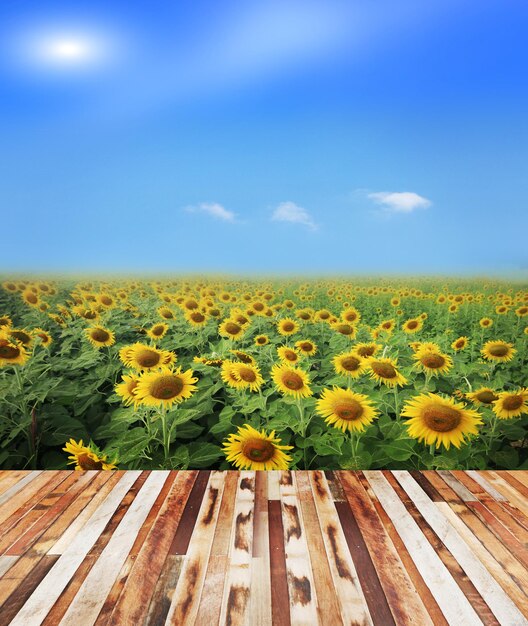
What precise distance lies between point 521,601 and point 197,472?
102 centimetres

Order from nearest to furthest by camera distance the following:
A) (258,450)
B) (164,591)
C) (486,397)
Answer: (164,591), (258,450), (486,397)

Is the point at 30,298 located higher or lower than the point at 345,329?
higher

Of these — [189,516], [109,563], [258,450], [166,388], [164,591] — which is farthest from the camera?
[166,388]

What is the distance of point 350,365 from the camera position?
2244mm

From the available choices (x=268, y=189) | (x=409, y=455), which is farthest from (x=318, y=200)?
(x=409, y=455)

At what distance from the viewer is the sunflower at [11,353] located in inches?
89.1

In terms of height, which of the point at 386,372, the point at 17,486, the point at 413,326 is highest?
the point at 413,326

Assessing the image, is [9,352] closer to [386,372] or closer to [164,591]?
[164,591]

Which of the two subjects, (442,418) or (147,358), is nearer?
(442,418)

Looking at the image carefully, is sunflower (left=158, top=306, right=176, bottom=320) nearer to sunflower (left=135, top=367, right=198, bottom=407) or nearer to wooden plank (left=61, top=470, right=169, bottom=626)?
sunflower (left=135, top=367, right=198, bottom=407)

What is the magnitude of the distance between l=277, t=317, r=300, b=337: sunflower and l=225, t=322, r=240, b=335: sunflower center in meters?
0.23

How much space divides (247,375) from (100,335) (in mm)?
940

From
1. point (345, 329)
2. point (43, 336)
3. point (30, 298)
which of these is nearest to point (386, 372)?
point (345, 329)

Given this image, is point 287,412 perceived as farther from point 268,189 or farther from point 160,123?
point 160,123
